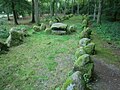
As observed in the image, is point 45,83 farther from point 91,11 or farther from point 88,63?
point 91,11

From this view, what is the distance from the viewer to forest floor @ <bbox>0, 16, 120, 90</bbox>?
5957mm

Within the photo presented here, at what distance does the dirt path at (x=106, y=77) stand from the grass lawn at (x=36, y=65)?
49.0 inches

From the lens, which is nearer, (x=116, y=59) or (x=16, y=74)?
(x=16, y=74)

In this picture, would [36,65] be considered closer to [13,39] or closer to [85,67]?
[85,67]

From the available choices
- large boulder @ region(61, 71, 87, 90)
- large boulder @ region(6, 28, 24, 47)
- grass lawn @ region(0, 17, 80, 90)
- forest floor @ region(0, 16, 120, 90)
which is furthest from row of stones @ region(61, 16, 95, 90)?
large boulder @ region(6, 28, 24, 47)

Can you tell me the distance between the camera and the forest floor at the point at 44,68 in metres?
5.96

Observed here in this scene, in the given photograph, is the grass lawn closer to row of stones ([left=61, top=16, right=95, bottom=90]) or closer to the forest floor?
the forest floor

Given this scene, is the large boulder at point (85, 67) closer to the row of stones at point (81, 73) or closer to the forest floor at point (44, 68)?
the row of stones at point (81, 73)

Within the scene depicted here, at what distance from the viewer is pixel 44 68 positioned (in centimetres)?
726

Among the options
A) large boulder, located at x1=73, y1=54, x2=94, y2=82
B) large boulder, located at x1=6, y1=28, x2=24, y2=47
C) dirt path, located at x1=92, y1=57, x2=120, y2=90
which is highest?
large boulder, located at x1=6, y1=28, x2=24, y2=47

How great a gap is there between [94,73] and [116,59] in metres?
2.79

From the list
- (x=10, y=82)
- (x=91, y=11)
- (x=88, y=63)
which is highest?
(x=91, y=11)

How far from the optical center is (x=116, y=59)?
8.86 metres

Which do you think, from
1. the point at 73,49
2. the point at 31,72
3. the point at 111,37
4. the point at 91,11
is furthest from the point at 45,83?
the point at 91,11
